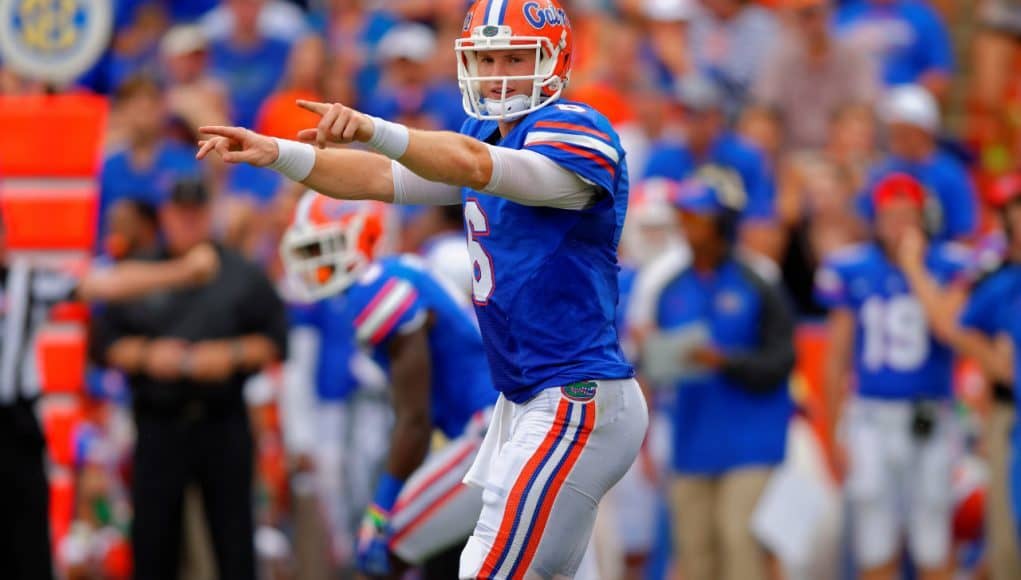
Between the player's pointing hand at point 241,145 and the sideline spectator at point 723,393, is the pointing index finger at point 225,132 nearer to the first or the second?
the player's pointing hand at point 241,145

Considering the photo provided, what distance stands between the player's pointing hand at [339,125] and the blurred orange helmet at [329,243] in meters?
2.32

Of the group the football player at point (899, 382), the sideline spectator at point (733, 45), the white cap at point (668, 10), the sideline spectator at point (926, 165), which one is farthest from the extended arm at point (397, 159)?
the white cap at point (668, 10)

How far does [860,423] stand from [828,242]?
162 cm

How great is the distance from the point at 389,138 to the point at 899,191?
4.91 meters

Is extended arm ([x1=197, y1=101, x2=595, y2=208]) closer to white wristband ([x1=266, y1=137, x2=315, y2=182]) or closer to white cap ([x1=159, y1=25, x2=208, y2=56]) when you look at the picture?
white wristband ([x1=266, y1=137, x2=315, y2=182])

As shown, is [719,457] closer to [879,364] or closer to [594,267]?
[879,364]

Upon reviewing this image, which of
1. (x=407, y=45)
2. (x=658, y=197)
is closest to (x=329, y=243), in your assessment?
(x=658, y=197)

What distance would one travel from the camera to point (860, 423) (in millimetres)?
8250

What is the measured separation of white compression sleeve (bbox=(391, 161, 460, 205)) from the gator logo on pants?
639mm

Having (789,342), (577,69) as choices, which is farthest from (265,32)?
(789,342)

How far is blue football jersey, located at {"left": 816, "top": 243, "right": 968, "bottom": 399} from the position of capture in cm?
812

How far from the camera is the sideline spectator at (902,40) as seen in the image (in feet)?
34.8

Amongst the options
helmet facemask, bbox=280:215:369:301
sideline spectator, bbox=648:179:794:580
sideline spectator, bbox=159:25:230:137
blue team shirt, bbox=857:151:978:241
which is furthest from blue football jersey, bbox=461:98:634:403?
sideline spectator, bbox=159:25:230:137

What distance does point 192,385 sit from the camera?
7.79m
